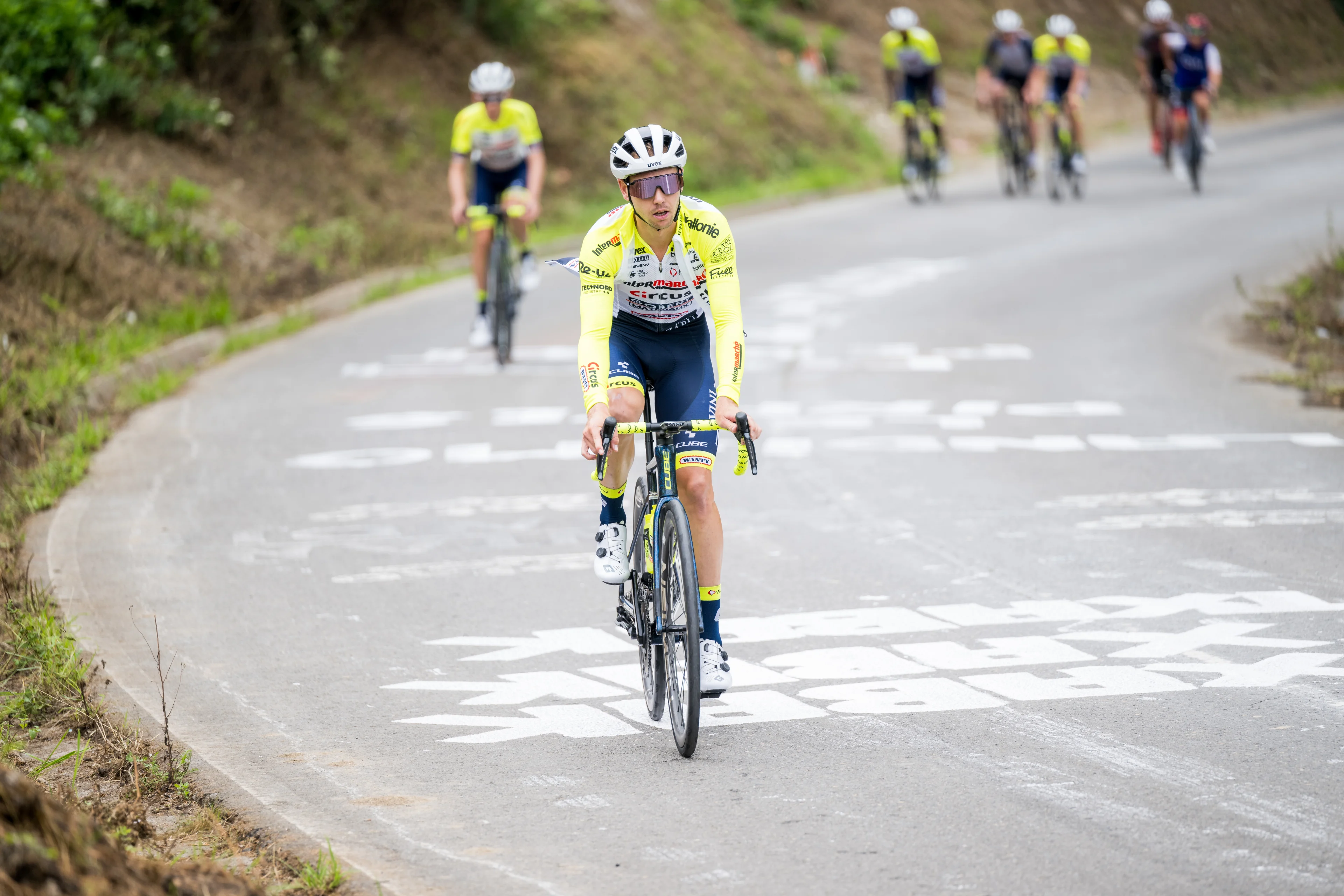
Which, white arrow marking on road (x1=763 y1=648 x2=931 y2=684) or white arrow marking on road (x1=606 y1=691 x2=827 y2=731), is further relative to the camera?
white arrow marking on road (x1=763 y1=648 x2=931 y2=684)

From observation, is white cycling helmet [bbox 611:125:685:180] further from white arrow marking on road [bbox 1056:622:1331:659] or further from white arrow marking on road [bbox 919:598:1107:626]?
white arrow marking on road [bbox 1056:622:1331:659]

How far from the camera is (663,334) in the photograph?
665cm

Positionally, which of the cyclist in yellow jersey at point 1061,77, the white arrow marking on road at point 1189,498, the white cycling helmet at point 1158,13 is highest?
the white cycling helmet at point 1158,13

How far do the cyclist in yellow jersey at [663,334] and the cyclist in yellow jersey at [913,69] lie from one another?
18.0m

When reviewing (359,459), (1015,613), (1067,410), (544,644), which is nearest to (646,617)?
(544,644)

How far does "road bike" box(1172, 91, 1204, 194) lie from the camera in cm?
2364

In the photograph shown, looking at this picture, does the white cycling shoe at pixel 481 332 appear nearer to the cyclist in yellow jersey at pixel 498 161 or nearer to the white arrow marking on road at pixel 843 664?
the cyclist in yellow jersey at pixel 498 161

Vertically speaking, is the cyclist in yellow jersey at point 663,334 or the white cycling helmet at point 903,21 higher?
the white cycling helmet at point 903,21

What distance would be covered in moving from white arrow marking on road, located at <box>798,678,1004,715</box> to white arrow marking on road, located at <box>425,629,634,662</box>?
1111mm

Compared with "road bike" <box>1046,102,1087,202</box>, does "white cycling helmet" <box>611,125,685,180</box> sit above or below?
below

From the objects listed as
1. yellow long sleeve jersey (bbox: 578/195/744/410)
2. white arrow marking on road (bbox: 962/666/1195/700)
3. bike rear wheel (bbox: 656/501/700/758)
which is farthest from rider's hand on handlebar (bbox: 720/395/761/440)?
white arrow marking on road (bbox: 962/666/1195/700)

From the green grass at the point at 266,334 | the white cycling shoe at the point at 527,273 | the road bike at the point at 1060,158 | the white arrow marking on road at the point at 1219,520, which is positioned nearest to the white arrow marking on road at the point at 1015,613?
the white arrow marking on road at the point at 1219,520

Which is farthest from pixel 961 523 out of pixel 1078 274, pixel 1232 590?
pixel 1078 274

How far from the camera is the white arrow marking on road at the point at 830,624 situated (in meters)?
7.46
